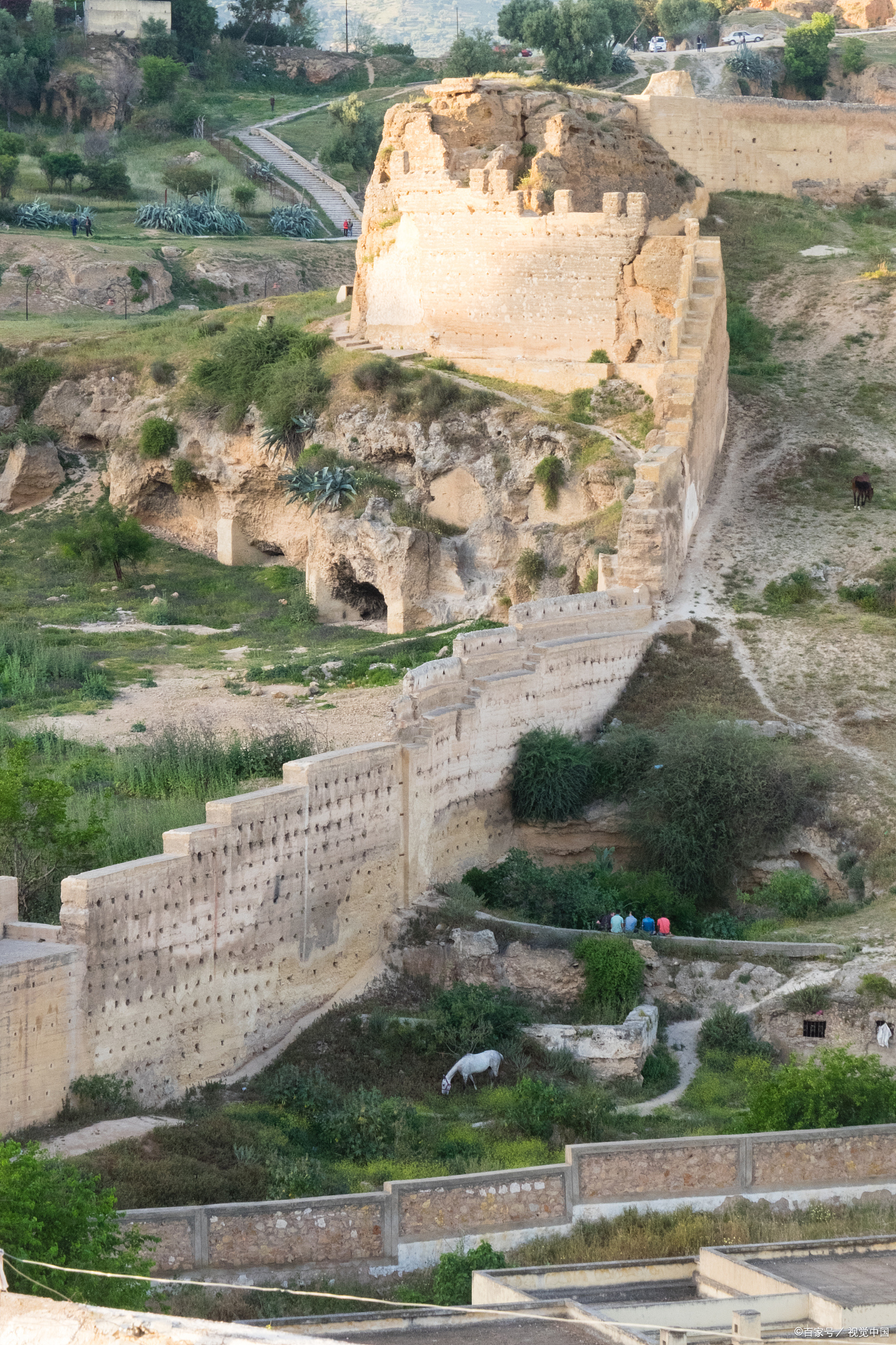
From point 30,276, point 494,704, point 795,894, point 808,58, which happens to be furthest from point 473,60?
point 795,894

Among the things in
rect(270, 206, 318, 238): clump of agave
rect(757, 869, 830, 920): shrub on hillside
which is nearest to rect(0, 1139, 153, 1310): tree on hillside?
rect(757, 869, 830, 920): shrub on hillside

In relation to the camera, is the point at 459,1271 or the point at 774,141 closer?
the point at 459,1271

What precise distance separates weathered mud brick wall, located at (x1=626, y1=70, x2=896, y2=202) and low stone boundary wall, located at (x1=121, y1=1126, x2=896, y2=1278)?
28629 millimetres

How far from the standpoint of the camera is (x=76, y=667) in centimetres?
2973

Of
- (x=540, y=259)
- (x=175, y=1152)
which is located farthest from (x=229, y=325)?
(x=175, y=1152)

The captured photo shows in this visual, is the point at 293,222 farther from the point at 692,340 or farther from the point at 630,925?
the point at 630,925

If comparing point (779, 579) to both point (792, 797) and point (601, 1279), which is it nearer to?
point (792, 797)

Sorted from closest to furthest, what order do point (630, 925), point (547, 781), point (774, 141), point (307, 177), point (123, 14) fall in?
point (630, 925)
point (547, 781)
point (774, 141)
point (307, 177)
point (123, 14)

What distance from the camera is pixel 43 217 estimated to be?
5234 cm

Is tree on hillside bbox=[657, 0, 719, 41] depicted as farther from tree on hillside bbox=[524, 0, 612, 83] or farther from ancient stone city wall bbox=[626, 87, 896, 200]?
ancient stone city wall bbox=[626, 87, 896, 200]

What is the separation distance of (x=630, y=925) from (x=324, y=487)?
1227 centimetres

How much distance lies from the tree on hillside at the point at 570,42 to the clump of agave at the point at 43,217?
1247 cm

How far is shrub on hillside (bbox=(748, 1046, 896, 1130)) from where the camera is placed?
18703 millimetres

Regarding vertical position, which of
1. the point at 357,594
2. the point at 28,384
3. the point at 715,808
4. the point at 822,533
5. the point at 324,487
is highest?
the point at 28,384
